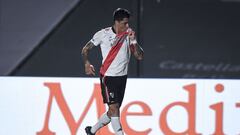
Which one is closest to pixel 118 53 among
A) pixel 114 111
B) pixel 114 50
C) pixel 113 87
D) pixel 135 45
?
pixel 114 50

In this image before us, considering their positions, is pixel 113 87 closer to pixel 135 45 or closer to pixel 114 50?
pixel 114 50

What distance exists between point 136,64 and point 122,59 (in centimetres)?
224

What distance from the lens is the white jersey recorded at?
487 centimetres

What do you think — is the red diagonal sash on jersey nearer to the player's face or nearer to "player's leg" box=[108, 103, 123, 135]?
the player's face

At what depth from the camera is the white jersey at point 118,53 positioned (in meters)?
4.87

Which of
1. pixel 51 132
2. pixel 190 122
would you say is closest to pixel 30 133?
pixel 51 132

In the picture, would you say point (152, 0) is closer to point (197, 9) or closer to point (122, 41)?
point (197, 9)

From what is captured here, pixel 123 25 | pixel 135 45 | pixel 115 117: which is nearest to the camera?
pixel 135 45

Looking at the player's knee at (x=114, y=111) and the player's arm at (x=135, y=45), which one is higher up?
the player's arm at (x=135, y=45)

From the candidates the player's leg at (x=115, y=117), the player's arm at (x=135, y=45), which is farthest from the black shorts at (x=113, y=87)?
the player's arm at (x=135, y=45)

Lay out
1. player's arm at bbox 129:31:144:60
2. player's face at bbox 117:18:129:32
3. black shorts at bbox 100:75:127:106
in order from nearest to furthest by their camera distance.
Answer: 1. player's arm at bbox 129:31:144:60
2. player's face at bbox 117:18:129:32
3. black shorts at bbox 100:75:127:106

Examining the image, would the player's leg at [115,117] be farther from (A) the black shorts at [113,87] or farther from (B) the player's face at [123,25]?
(B) the player's face at [123,25]

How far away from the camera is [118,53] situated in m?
4.88

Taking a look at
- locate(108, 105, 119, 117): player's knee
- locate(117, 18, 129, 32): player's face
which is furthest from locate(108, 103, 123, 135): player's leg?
locate(117, 18, 129, 32): player's face
